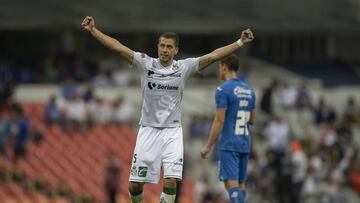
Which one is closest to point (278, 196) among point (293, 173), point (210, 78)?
point (293, 173)

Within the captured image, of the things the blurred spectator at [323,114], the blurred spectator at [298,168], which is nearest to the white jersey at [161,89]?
the blurred spectator at [298,168]

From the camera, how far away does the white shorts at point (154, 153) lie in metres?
13.0

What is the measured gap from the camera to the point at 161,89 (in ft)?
42.8

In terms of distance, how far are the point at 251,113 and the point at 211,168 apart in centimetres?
1587

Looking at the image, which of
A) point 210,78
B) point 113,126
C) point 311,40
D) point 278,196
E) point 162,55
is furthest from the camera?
point 311,40

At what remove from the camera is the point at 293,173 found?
28.5 metres

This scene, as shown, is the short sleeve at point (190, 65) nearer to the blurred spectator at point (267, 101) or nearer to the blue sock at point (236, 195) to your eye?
the blue sock at point (236, 195)

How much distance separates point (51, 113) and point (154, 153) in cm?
1736

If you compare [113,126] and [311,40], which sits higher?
[311,40]

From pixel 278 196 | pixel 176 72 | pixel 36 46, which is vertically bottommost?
pixel 278 196

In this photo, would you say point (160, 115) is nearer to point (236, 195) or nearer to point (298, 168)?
point (236, 195)

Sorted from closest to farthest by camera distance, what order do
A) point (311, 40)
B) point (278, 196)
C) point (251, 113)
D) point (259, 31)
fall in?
point (251, 113) → point (278, 196) → point (259, 31) → point (311, 40)

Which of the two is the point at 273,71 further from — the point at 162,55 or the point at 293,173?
the point at 162,55

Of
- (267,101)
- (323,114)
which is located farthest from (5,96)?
(323,114)
